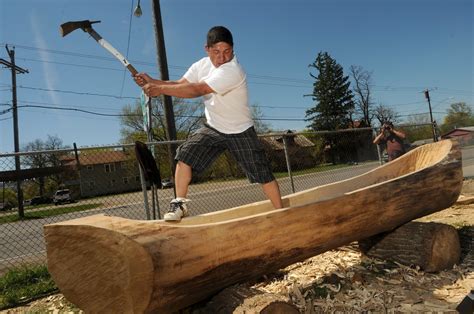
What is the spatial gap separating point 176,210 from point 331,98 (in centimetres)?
4377

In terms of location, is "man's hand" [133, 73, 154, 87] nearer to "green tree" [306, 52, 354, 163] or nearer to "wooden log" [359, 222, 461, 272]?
"wooden log" [359, 222, 461, 272]

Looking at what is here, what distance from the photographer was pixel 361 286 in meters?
2.86

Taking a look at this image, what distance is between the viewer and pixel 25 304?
3.36 metres

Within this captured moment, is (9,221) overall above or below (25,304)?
above

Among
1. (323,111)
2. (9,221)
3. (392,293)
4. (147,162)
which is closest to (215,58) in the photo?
(147,162)

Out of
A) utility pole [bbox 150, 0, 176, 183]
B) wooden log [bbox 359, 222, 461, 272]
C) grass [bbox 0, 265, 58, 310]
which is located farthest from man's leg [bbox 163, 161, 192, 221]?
utility pole [bbox 150, 0, 176, 183]

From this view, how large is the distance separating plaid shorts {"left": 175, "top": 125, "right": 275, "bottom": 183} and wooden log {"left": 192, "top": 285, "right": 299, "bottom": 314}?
2.62ft

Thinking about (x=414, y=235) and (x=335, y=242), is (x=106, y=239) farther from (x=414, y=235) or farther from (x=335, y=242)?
(x=414, y=235)

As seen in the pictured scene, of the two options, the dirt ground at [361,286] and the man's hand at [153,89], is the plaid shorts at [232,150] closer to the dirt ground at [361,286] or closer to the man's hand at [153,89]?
the man's hand at [153,89]

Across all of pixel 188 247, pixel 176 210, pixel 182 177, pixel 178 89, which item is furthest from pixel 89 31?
pixel 188 247

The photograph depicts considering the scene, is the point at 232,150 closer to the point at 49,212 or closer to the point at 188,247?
the point at 188,247

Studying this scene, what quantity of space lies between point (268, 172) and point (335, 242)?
732mm

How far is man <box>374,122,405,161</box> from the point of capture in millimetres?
6805

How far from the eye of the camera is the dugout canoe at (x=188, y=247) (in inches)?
64.6
